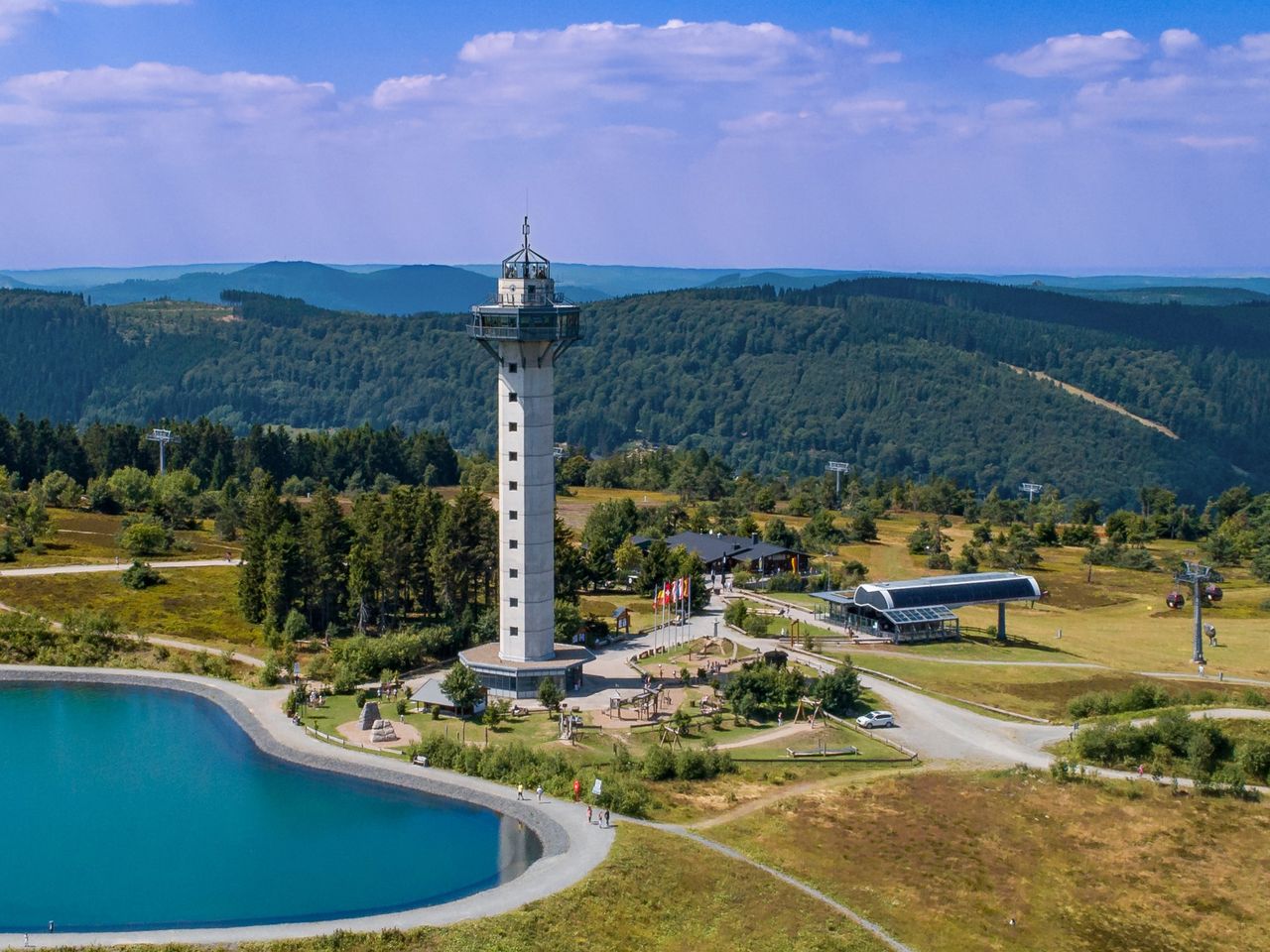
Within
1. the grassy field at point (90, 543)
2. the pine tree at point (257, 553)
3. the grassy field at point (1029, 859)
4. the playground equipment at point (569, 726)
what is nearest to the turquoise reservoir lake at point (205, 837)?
the playground equipment at point (569, 726)

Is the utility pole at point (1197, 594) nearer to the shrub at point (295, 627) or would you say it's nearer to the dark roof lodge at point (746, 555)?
the dark roof lodge at point (746, 555)

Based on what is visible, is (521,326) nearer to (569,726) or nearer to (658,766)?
(569,726)

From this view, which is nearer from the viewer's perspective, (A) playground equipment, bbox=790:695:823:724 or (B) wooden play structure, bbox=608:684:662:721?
(B) wooden play structure, bbox=608:684:662:721

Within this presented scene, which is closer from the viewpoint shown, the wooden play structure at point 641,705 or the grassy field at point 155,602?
the wooden play structure at point 641,705

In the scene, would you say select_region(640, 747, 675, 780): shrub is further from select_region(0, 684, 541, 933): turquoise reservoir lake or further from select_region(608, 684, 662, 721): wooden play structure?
select_region(0, 684, 541, 933): turquoise reservoir lake

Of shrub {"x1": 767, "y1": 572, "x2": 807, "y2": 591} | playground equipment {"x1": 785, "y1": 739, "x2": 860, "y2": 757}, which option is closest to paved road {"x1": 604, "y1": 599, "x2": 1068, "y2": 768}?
playground equipment {"x1": 785, "y1": 739, "x2": 860, "y2": 757}

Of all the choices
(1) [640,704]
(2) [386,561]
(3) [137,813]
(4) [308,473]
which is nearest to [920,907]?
(1) [640,704]
